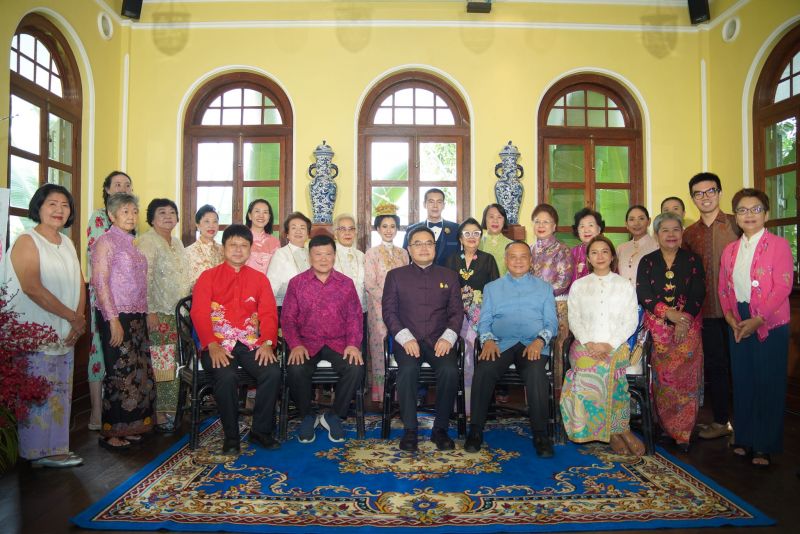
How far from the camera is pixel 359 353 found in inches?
137

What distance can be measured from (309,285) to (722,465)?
2585 millimetres

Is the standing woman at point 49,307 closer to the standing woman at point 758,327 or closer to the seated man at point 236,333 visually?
the seated man at point 236,333

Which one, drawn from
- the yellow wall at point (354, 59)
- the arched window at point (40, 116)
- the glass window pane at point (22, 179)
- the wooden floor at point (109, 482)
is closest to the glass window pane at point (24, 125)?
the arched window at point (40, 116)

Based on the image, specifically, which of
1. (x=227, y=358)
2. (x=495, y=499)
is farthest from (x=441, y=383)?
(x=227, y=358)

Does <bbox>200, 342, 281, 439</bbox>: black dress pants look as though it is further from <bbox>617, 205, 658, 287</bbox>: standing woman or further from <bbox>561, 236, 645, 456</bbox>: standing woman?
<bbox>617, 205, 658, 287</bbox>: standing woman

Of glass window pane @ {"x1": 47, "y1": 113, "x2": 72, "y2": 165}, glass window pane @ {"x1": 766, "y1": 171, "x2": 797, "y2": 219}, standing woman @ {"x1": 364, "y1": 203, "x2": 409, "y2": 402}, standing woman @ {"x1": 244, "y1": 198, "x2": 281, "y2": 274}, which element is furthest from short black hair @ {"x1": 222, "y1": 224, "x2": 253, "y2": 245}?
glass window pane @ {"x1": 766, "y1": 171, "x2": 797, "y2": 219}

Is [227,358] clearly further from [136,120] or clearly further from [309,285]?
[136,120]

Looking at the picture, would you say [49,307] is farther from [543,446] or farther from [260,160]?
[260,160]

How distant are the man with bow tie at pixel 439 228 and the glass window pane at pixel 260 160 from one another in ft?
7.59

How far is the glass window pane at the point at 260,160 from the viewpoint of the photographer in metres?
6.20

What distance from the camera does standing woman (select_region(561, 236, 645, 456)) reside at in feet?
10.6

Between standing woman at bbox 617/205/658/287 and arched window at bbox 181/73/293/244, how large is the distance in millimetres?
3597

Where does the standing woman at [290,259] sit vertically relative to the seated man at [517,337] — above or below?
above

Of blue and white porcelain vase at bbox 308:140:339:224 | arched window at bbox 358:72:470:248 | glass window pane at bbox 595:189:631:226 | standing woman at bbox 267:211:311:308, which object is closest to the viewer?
standing woman at bbox 267:211:311:308
